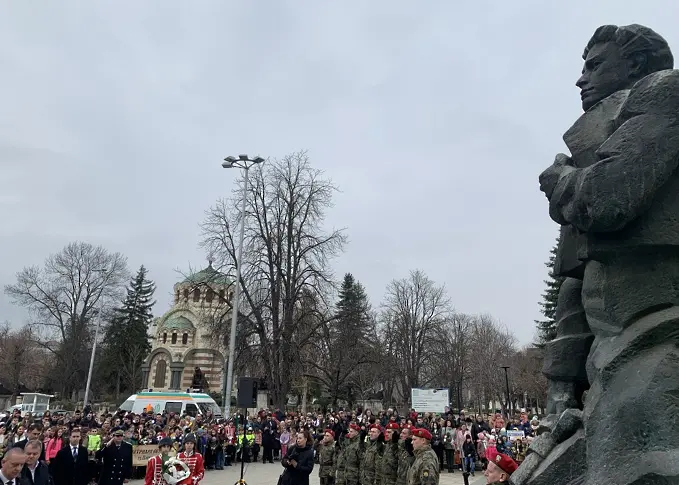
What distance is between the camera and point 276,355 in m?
25.5

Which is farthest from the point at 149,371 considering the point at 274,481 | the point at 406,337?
the point at 274,481

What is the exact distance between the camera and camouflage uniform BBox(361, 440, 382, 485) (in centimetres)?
999

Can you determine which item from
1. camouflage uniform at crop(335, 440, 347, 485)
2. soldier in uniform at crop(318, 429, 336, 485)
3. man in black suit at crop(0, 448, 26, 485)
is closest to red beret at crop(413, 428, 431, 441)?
camouflage uniform at crop(335, 440, 347, 485)

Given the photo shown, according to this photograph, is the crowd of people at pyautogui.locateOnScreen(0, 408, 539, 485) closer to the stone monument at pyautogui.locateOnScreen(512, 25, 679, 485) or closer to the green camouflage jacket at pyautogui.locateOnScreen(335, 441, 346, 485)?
the green camouflage jacket at pyautogui.locateOnScreen(335, 441, 346, 485)

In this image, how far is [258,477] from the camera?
15984mm

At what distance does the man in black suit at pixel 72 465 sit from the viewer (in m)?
10.1

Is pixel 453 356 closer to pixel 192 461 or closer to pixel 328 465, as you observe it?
pixel 328 465

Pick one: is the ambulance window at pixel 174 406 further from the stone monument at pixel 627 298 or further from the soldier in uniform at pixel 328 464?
the stone monument at pixel 627 298

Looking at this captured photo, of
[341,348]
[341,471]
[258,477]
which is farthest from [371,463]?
[341,348]

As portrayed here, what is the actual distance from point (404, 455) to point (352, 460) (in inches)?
75.8

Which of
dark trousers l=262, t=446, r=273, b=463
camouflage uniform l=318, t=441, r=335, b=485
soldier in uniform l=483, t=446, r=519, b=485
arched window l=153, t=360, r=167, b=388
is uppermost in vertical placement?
arched window l=153, t=360, r=167, b=388

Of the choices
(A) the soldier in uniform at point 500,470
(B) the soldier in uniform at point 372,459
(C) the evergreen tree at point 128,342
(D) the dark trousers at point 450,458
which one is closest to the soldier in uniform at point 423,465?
(B) the soldier in uniform at point 372,459

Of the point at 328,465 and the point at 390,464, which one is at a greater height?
the point at 390,464

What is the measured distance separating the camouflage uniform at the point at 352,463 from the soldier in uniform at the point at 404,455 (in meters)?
1.64
